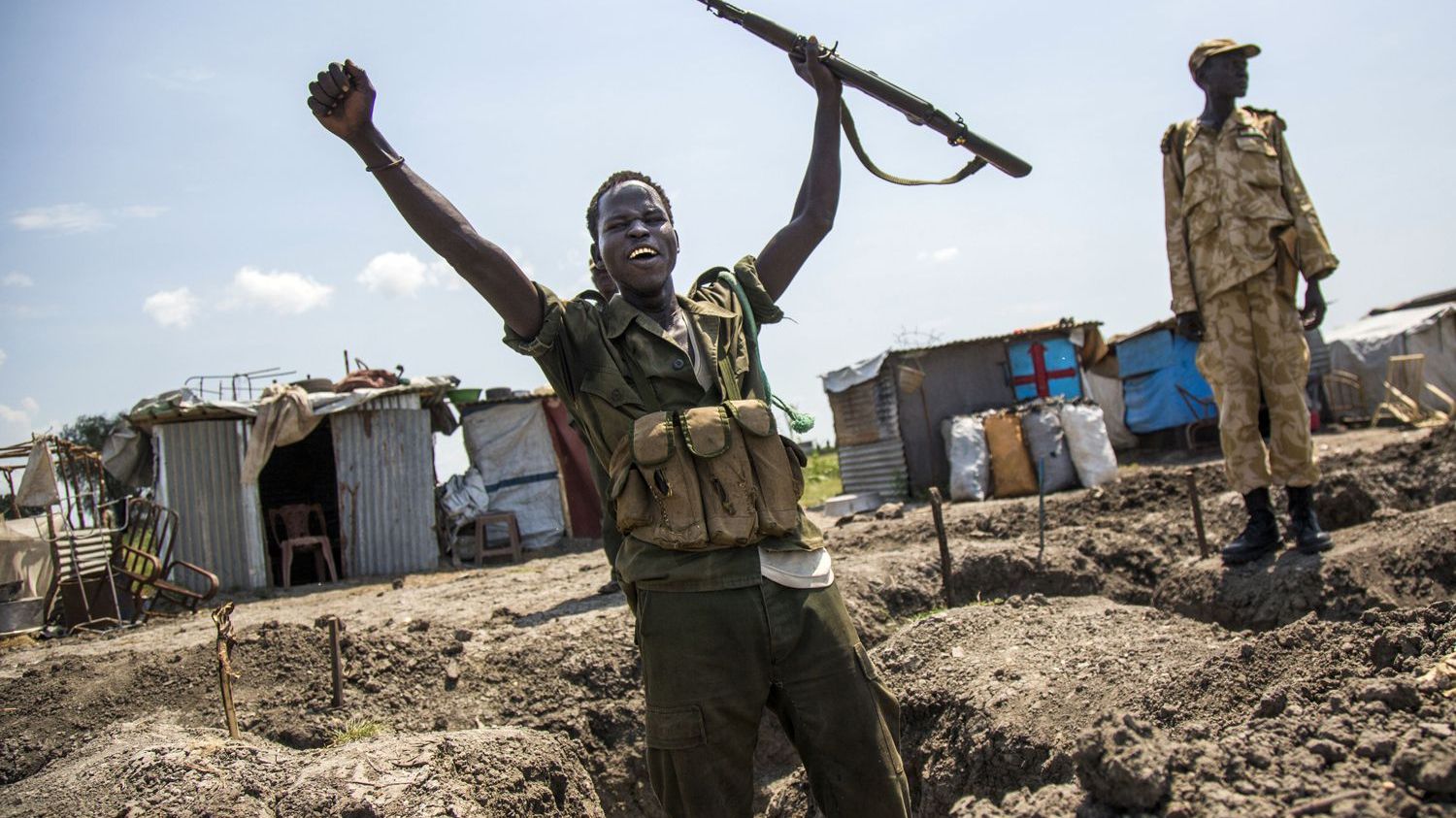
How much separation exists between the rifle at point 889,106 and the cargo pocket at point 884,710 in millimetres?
1637

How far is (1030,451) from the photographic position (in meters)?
11.3

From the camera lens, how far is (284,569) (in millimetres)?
11383

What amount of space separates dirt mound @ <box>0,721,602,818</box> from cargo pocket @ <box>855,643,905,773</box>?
175 centimetres

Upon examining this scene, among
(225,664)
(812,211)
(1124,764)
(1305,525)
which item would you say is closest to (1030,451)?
(1305,525)

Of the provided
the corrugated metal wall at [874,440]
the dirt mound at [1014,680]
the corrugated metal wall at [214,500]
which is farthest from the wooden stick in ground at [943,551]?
the corrugated metal wall at [214,500]

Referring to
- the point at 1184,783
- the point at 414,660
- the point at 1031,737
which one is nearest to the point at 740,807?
the point at 1184,783

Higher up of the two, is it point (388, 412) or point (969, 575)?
point (388, 412)

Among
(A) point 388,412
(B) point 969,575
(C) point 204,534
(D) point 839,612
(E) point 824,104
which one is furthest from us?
(A) point 388,412

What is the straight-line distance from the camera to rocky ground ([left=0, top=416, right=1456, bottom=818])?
1.97m

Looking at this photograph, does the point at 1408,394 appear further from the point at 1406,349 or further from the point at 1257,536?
the point at 1257,536

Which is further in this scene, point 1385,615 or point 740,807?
point 1385,615

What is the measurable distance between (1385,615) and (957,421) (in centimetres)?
924

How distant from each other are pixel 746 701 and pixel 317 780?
6.70ft

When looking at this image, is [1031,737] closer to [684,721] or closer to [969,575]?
[684,721]
